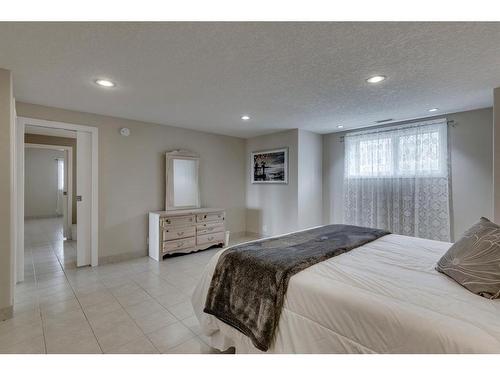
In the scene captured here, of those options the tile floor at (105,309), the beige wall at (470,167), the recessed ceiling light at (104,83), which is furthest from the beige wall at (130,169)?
the beige wall at (470,167)

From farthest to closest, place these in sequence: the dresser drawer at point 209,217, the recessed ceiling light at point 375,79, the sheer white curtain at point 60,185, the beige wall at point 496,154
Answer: the sheer white curtain at point 60,185, the dresser drawer at point 209,217, the beige wall at point 496,154, the recessed ceiling light at point 375,79

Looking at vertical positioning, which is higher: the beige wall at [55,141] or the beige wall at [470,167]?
the beige wall at [55,141]

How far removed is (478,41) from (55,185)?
10.8 m

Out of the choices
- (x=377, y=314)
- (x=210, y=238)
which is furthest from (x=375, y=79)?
(x=210, y=238)

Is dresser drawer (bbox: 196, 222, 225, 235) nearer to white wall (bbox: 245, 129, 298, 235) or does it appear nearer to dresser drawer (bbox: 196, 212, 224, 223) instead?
dresser drawer (bbox: 196, 212, 224, 223)

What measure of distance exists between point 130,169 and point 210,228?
1.66 metres

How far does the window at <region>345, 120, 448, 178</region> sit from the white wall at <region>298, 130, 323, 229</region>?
0.58 m

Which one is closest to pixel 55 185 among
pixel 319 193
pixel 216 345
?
pixel 319 193

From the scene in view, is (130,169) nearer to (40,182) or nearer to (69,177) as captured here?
(69,177)

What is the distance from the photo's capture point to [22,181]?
120 inches

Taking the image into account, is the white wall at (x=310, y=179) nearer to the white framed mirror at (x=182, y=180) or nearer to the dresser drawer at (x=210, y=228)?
the dresser drawer at (x=210, y=228)

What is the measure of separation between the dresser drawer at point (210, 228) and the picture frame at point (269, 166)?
1309 mm

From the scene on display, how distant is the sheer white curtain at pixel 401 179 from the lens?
140 inches

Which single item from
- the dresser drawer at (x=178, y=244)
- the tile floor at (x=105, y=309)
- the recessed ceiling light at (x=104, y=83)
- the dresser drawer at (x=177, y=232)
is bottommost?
the tile floor at (x=105, y=309)
